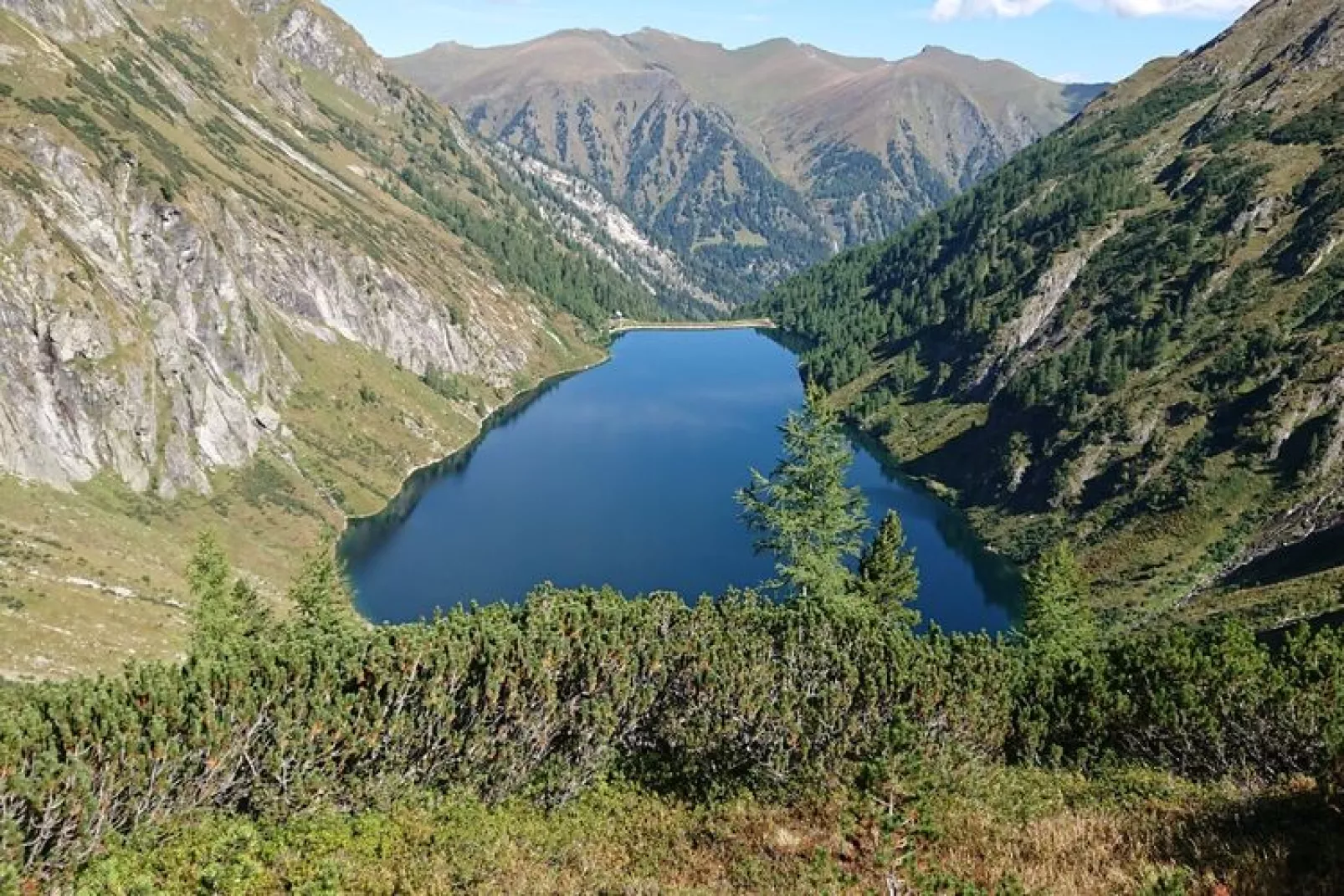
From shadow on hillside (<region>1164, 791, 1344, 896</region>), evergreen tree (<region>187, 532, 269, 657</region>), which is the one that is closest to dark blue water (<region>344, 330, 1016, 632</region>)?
evergreen tree (<region>187, 532, 269, 657</region>)

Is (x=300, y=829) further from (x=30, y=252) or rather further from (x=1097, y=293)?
(x=1097, y=293)

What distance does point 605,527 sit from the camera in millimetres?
119625

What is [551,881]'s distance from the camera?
54.2ft

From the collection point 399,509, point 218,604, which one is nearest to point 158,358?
point 399,509

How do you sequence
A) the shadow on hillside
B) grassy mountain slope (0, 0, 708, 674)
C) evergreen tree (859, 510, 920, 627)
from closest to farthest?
the shadow on hillside → evergreen tree (859, 510, 920, 627) → grassy mountain slope (0, 0, 708, 674)

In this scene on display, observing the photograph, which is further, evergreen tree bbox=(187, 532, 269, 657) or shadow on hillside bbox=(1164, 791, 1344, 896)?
evergreen tree bbox=(187, 532, 269, 657)

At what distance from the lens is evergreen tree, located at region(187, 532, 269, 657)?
164 feet

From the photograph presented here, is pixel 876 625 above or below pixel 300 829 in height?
above

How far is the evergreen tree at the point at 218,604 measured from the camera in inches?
1968

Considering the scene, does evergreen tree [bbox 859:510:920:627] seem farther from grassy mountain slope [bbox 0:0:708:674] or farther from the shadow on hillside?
grassy mountain slope [bbox 0:0:708:674]

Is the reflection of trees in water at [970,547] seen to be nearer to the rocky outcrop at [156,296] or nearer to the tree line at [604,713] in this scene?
the tree line at [604,713]

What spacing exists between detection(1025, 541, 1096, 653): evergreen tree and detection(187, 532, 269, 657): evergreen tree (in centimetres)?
4483

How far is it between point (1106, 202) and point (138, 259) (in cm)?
17171

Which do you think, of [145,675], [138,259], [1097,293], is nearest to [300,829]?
[145,675]
